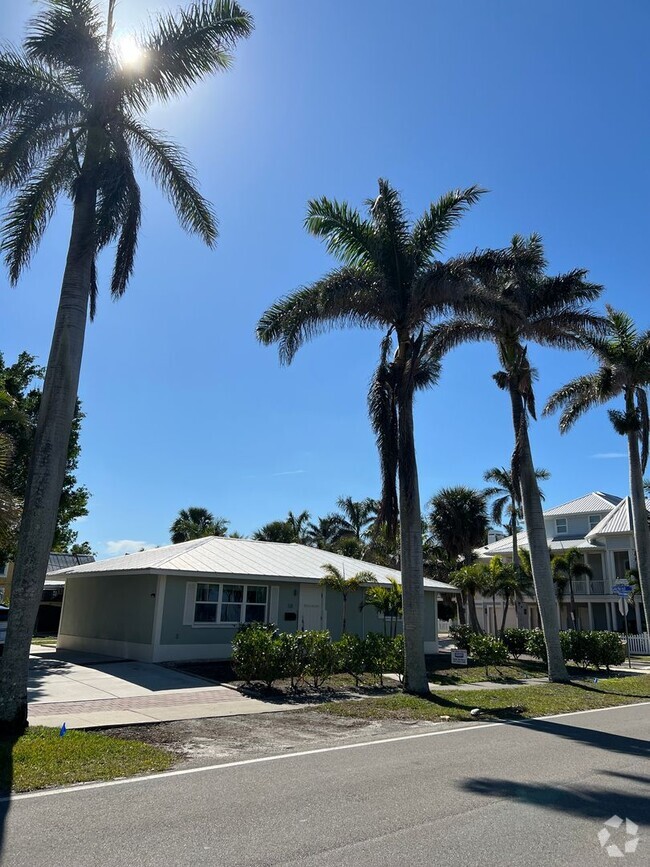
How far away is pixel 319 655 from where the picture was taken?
15.1m

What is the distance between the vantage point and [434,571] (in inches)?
1668

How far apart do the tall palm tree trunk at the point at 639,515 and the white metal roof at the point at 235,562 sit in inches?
289

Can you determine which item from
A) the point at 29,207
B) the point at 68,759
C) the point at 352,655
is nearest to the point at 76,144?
the point at 29,207

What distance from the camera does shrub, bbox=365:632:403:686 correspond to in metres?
16.4

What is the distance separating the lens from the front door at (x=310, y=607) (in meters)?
22.4

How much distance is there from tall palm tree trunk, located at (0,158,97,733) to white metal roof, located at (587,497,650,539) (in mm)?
34353

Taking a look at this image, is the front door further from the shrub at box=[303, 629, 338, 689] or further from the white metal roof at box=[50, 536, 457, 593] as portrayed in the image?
the shrub at box=[303, 629, 338, 689]

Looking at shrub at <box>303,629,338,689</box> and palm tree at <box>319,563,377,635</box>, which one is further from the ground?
palm tree at <box>319,563,377,635</box>

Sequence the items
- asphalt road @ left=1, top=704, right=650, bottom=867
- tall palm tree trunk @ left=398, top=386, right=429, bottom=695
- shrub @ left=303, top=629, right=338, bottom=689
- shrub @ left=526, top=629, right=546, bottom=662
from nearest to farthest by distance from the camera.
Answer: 1. asphalt road @ left=1, top=704, right=650, bottom=867
2. tall palm tree trunk @ left=398, top=386, right=429, bottom=695
3. shrub @ left=303, top=629, right=338, bottom=689
4. shrub @ left=526, top=629, right=546, bottom=662

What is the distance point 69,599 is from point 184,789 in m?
20.3

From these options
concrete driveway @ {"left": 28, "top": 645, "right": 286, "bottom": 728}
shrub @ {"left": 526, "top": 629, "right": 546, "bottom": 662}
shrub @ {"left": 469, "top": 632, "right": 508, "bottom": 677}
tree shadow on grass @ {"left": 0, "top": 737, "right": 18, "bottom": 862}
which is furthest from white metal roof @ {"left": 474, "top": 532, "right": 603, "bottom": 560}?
tree shadow on grass @ {"left": 0, "top": 737, "right": 18, "bottom": 862}

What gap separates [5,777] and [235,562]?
47.8 ft

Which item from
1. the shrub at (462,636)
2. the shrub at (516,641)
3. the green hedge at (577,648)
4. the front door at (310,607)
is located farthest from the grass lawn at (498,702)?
the front door at (310,607)

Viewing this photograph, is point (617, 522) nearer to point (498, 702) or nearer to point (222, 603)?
point (222, 603)
